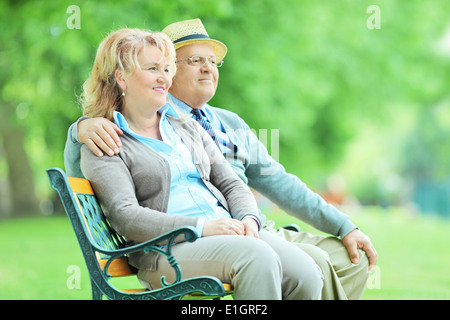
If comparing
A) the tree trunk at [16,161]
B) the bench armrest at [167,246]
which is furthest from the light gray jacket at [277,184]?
the tree trunk at [16,161]

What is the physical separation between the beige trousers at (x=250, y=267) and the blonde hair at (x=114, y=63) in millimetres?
774

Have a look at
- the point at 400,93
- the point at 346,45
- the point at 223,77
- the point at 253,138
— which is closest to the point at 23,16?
the point at 223,77

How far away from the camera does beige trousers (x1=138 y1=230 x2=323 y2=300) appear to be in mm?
2314

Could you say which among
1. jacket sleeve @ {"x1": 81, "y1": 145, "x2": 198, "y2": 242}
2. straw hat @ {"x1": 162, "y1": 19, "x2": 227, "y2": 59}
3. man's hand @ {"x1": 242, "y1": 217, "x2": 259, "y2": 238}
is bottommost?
man's hand @ {"x1": 242, "y1": 217, "x2": 259, "y2": 238}

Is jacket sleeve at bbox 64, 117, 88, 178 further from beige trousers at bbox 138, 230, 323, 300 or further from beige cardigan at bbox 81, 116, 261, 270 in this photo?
beige trousers at bbox 138, 230, 323, 300

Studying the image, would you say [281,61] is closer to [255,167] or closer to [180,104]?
[255,167]

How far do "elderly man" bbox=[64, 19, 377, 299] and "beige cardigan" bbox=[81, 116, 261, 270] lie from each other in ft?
1.21

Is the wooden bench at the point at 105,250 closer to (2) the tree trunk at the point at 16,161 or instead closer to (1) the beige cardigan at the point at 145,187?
(1) the beige cardigan at the point at 145,187

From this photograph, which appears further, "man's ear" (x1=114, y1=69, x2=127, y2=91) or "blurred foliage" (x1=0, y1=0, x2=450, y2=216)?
"blurred foliage" (x1=0, y1=0, x2=450, y2=216)

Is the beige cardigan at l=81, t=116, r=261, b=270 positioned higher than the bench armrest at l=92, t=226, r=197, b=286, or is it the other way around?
the beige cardigan at l=81, t=116, r=261, b=270

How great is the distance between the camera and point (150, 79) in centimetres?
272

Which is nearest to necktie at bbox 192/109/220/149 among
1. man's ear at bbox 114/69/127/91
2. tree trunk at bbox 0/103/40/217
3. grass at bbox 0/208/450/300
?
man's ear at bbox 114/69/127/91

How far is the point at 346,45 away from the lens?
1620cm

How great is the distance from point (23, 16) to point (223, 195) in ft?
25.1
